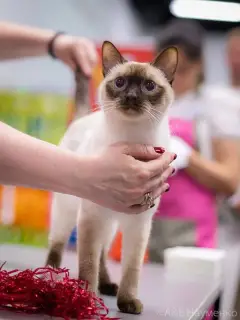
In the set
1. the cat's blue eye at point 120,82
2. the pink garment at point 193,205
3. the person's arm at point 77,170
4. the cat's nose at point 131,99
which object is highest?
the cat's blue eye at point 120,82

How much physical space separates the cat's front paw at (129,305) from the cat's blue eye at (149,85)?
338 mm

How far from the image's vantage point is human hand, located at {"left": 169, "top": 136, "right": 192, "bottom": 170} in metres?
0.98

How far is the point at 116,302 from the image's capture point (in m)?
0.89

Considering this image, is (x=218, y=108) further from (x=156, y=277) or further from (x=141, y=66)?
(x=141, y=66)

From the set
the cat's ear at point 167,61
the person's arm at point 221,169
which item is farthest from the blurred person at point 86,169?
the person's arm at point 221,169

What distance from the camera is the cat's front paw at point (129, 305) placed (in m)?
0.86

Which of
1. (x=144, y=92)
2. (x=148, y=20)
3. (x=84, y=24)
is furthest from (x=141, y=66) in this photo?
(x=148, y=20)

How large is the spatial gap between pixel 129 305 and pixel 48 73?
1088 mm

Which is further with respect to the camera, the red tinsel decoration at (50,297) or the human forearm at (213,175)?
the human forearm at (213,175)

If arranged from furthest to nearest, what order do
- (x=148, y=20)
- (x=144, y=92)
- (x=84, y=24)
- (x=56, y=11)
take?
(x=148, y=20) < (x=84, y=24) < (x=56, y=11) < (x=144, y=92)

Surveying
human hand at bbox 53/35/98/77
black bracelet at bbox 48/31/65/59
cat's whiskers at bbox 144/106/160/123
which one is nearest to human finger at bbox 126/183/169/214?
cat's whiskers at bbox 144/106/160/123

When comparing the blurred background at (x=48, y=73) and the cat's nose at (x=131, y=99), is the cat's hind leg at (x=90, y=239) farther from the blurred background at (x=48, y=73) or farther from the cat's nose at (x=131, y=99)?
the cat's nose at (x=131, y=99)

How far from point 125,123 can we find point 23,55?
419mm

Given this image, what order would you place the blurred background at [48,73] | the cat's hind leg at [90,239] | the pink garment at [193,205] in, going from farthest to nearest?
the pink garment at [193,205] < the blurred background at [48,73] < the cat's hind leg at [90,239]
